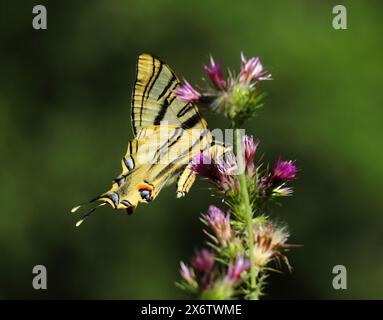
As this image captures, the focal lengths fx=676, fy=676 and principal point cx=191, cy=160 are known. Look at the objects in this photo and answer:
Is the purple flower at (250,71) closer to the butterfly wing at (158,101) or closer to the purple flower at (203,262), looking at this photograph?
the purple flower at (203,262)

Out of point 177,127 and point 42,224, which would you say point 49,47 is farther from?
point 177,127

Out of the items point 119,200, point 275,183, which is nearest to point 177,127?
point 119,200

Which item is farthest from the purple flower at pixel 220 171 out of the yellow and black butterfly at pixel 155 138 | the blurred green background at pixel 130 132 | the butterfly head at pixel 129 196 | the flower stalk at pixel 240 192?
the blurred green background at pixel 130 132

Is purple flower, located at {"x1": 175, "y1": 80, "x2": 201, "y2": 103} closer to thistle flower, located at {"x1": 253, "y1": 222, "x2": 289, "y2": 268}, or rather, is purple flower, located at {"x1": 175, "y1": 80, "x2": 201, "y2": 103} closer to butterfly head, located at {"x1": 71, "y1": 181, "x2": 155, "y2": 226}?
thistle flower, located at {"x1": 253, "y1": 222, "x2": 289, "y2": 268}

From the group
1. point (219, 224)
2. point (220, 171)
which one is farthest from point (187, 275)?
point (220, 171)

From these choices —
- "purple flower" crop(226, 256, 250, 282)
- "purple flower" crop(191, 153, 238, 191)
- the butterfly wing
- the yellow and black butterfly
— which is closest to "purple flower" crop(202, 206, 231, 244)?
"purple flower" crop(191, 153, 238, 191)
